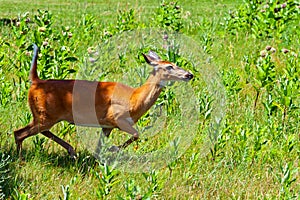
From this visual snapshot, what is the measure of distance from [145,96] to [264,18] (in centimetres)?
564

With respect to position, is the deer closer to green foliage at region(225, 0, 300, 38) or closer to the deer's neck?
the deer's neck

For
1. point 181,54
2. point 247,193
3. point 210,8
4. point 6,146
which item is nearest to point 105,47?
point 181,54

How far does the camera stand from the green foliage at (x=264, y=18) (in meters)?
9.73

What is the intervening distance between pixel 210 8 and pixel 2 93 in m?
11.8

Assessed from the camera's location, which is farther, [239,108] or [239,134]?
[239,108]

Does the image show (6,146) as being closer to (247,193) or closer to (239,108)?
(247,193)

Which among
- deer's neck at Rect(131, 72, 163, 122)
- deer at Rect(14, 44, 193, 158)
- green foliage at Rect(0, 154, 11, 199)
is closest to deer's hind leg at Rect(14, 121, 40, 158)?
deer at Rect(14, 44, 193, 158)

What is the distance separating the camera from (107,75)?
7102mm

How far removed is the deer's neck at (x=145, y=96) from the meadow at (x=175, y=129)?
465 mm

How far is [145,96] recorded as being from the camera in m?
4.63

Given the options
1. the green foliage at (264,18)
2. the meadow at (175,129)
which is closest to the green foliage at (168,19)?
the meadow at (175,129)

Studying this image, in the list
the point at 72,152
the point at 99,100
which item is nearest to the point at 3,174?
the point at 72,152

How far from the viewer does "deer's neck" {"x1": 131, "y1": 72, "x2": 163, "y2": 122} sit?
463 centimetres

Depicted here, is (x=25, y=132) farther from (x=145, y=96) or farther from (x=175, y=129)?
(x=175, y=129)
